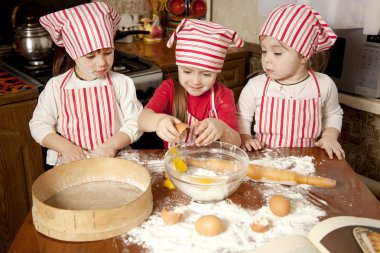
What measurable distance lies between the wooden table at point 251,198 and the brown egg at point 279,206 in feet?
0.14

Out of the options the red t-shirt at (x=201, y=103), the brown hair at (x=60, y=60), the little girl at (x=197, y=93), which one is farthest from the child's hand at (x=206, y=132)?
the brown hair at (x=60, y=60)

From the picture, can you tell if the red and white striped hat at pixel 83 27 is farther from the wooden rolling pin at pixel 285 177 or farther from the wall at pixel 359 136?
the wall at pixel 359 136

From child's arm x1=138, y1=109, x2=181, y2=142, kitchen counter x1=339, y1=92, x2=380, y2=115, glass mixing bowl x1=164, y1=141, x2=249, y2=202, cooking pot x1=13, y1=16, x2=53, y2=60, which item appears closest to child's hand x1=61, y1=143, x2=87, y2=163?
child's arm x1=138, y1=109, x2=181, y2=142

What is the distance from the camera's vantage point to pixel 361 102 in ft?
6.73

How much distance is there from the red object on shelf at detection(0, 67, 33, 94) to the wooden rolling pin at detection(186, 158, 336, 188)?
3.20 feet

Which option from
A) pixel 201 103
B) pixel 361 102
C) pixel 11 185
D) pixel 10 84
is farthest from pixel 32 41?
pixel 361 102

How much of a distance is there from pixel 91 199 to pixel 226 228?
34 centimetres

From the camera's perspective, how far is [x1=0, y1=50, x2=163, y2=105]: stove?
188 centimetres

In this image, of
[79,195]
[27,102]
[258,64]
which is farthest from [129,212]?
[258,64]

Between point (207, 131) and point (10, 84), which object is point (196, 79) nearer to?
point (207, 131)

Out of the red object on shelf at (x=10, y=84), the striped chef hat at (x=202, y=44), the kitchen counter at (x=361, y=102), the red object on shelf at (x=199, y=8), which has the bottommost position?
the kitchen counter at (x=361, y=102)

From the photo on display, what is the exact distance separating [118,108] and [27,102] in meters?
0.47

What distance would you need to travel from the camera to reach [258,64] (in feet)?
8.23

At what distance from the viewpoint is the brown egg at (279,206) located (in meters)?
0.93
